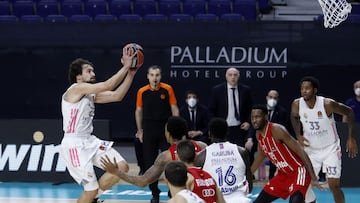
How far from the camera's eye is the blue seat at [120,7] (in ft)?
65.8

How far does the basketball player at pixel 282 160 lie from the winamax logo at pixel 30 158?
600cm

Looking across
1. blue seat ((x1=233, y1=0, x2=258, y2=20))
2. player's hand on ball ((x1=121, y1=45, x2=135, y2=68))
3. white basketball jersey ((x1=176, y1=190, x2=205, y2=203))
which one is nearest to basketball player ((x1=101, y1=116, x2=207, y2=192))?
player's hand on ball ((x1=121, y1=45, x2=135, y2=68))

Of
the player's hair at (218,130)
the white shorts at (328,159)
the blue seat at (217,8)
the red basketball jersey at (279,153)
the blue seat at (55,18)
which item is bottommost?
the white shorts at (328,159)

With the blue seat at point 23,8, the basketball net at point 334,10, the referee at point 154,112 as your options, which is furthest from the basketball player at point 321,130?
the blue seat at point 23,8

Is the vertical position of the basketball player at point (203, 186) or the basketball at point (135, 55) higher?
the basketball at point (135, 55)

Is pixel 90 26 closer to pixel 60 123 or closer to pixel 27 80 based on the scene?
pixel 27 80

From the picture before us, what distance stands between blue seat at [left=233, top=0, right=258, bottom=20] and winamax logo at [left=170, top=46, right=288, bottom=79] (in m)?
1.81

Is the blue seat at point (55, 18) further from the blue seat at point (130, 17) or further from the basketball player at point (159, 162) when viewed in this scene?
the basketball player at point (159, 162)

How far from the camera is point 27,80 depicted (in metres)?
19.0

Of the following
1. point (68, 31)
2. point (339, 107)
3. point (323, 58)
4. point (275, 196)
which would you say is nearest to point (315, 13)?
point (323, 58)

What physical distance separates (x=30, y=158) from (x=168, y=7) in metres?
5.96

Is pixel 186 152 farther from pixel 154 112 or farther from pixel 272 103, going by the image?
pixel 272 103

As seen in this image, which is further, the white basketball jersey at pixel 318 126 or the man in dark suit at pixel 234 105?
the man in dark suit at pixel 234 105

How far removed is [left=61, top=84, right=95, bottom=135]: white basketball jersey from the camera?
34.4ft
